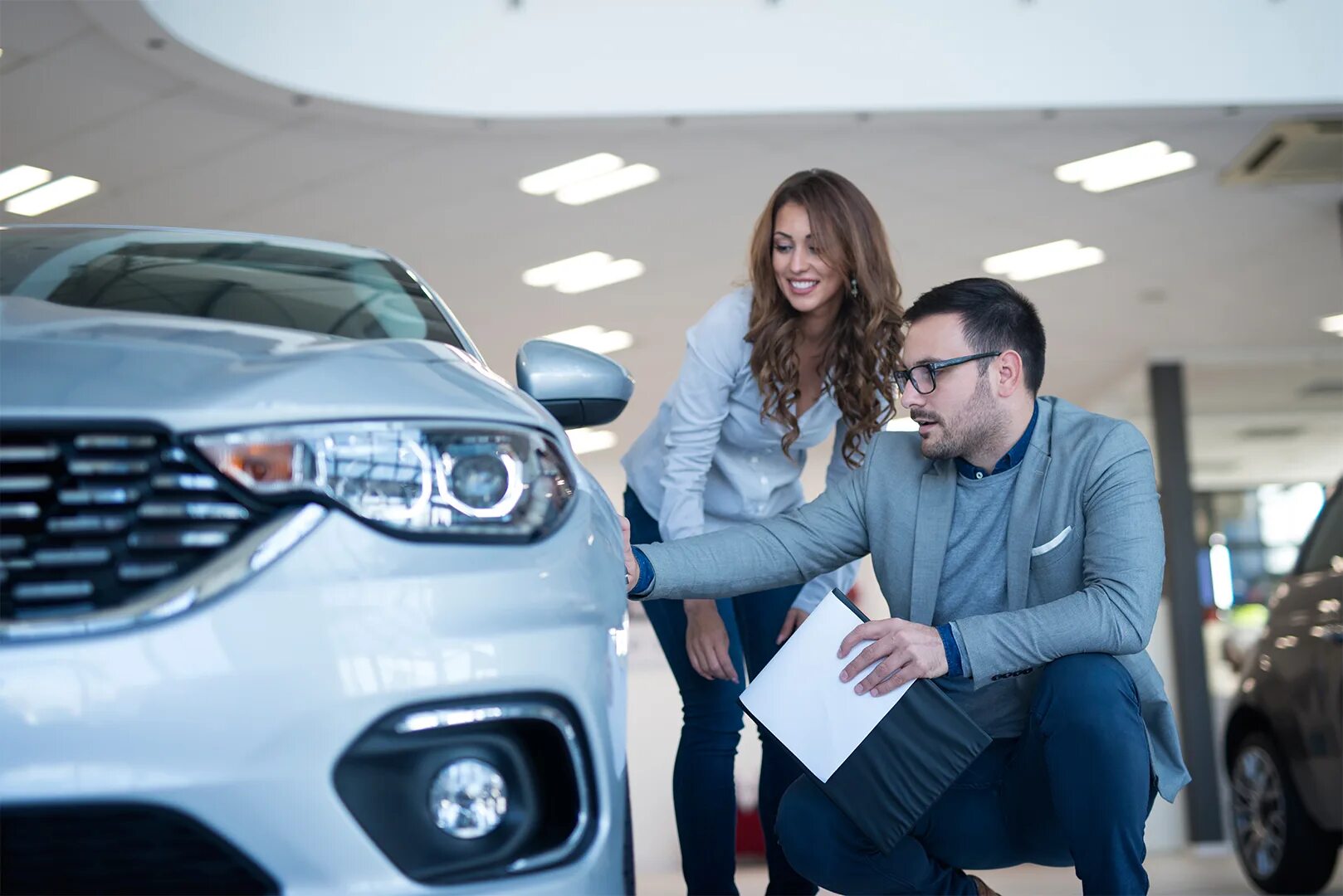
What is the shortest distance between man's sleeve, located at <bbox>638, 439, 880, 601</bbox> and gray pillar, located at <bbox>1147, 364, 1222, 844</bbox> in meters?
7.28

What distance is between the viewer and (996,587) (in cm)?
195

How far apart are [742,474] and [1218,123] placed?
3782mm

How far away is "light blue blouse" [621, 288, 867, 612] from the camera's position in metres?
2.45

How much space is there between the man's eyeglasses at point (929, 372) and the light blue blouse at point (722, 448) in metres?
0.43

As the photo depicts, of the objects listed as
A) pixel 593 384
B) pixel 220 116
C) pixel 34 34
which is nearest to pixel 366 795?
pixel 593 384

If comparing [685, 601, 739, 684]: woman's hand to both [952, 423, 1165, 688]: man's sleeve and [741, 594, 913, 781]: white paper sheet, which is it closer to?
[741, 594, 913, 781]: white paper sheet

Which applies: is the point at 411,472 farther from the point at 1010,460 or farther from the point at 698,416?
the point at 698,416

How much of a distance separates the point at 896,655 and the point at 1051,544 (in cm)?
33

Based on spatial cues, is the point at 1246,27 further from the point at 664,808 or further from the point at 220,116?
the point at 664,808

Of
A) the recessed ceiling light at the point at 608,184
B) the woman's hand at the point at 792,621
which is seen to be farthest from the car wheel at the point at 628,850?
the recessed ceiling light at the point at 608,184

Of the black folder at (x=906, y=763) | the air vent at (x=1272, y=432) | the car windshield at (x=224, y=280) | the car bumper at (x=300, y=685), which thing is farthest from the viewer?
the air vent at (x=1272, y=432)

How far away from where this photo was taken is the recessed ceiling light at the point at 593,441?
10375 millimetres

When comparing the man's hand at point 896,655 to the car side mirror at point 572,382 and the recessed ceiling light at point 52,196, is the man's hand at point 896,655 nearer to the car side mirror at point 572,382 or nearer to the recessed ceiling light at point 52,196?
the car side mirror at point 572,382

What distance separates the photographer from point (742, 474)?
8.52 feet
